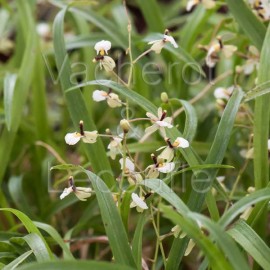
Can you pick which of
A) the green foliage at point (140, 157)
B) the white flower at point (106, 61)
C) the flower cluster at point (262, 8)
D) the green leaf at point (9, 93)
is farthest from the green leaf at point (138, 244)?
the flower cluster at point (262, 8)

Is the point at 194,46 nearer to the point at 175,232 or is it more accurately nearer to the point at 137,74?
the point at 137,74

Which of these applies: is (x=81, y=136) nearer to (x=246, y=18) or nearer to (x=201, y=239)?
(x=201, y=239)

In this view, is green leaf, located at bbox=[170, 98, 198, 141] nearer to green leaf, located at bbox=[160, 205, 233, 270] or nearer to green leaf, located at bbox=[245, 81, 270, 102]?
green leaf, located at bbox=[245, 81, 270, 102]

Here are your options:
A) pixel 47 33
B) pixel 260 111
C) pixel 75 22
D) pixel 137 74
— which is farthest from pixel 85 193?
pixel 47 33

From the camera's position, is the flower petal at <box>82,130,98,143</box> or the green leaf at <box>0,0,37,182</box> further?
the green leaf at <box>0,0,37,182</box>

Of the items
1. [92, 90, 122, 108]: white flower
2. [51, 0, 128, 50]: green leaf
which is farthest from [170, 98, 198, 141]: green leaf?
[51, 0, 128, 50]: green leaf

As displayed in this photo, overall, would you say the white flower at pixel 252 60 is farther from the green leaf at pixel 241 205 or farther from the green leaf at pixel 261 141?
the green leaf at pixel 241 205

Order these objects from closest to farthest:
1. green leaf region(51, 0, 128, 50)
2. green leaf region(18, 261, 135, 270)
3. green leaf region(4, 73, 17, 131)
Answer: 1. green leaf region(18, 261, 135, 270)
2. green leaf region(4, 73, 17, 131)
3. green leaf region(51, 0, 128, 50)

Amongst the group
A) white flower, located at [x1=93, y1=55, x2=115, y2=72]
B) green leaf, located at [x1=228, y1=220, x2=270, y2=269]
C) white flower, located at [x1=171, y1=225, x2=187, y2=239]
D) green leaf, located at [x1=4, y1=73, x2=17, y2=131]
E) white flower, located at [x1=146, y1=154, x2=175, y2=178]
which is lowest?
green leaf, located at [x1=228, y1=220, x2=270, y2=269]
